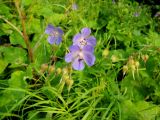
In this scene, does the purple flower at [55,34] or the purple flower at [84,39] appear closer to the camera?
the purple flower at [84,39]

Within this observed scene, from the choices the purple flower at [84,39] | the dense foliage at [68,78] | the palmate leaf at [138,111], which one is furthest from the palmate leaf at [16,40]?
the palmate leaf at [138,111]

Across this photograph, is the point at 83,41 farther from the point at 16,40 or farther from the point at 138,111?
the point at 16,40

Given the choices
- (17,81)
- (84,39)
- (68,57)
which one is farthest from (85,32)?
(17,81)

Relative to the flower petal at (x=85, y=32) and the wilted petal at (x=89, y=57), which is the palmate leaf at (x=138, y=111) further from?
the flower petal at (x=85, y=32)

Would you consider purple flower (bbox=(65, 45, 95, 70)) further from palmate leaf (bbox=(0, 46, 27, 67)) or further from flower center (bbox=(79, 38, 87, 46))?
palmate leaf (bbox=(0, 46, 27, 67))

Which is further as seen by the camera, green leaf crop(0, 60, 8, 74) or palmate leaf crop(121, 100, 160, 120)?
green leaf crop(0, 60, 8, 74)

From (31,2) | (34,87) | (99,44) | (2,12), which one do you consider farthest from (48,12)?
(34,87)

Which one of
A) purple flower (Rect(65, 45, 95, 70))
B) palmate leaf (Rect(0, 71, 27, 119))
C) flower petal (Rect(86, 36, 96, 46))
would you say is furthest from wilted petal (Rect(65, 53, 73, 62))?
palmate leaf (Rect(0, 71, 27, 119))

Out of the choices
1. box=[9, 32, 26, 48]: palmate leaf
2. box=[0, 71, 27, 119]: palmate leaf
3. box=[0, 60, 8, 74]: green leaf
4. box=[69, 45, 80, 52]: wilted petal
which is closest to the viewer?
box=[69, 45, 80, 52]: wilted petal

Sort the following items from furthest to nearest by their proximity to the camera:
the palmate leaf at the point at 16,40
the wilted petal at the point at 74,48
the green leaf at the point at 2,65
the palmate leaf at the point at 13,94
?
the palmate leaf at the point at 16,40, the green leaf at the point at 2,65, the palmate leaf at the point at 13,94, the wilted petal at the point at 74,48
